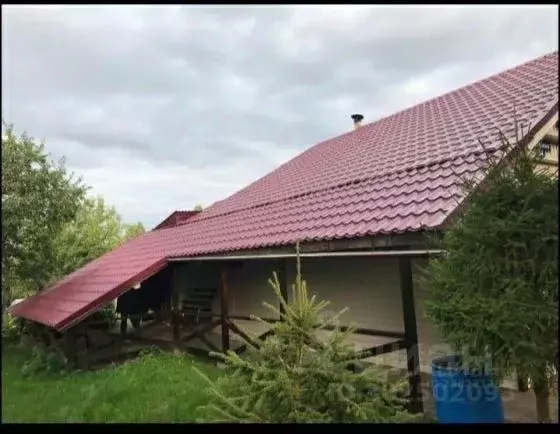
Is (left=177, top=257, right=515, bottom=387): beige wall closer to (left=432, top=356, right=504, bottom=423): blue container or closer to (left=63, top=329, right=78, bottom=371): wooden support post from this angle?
(left=432, top=356, right=504, bottom=423): blue container

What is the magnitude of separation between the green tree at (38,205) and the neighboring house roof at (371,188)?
2.55 ft

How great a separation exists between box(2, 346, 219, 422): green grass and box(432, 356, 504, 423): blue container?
250cm

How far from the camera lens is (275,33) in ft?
9.41

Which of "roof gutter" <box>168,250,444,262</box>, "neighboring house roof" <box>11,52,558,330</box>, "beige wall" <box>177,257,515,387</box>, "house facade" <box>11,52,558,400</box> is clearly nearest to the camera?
"roof gutter" <box>168,250,444,262</box>

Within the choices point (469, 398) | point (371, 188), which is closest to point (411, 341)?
point (469, 398)

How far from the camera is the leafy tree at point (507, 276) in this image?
3320mm

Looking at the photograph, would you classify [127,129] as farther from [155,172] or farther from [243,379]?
[243,379]

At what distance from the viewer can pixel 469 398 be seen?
164 inches

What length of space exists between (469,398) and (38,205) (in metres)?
9.33

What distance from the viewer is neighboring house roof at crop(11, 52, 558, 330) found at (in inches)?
215

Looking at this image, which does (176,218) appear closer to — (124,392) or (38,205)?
(38,205)

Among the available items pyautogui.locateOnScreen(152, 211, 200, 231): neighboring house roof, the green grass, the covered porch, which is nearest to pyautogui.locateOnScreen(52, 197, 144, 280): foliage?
pyautogui.locateOnScreen(152, 211, 200, 231): neighboring house roof

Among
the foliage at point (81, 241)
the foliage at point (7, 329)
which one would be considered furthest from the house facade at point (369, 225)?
the foliage at point (7, 329)

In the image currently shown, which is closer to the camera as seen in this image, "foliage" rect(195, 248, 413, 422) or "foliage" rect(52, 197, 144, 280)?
"foliage" rect(195, 248, 413, 422)
